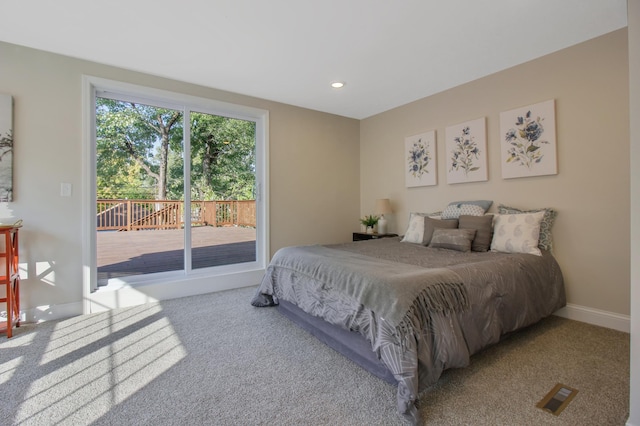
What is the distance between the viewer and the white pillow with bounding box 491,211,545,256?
103 inches

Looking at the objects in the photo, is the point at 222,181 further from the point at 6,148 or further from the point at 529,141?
the point at 529,141

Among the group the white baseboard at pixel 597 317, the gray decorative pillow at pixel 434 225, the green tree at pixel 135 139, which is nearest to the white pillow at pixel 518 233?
the gray decorative pillow at pixel 434 225

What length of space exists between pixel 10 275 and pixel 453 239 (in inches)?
145

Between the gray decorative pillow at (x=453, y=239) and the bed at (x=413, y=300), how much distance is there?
20mm

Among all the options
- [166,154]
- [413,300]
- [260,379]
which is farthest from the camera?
[166,154]

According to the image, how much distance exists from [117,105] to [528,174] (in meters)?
4.27

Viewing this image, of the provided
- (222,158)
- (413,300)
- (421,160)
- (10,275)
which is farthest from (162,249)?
(413,300)

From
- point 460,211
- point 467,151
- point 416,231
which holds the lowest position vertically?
point 416,231

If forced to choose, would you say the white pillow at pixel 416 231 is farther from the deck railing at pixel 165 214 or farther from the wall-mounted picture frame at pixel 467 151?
the deck railing at pixel 165 214

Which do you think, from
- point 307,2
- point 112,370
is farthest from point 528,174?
point 112,370

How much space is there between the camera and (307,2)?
2.11m

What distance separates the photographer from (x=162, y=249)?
4.48 meters

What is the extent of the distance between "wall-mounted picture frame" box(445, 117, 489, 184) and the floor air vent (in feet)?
7.00

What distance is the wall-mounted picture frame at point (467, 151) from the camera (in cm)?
329
